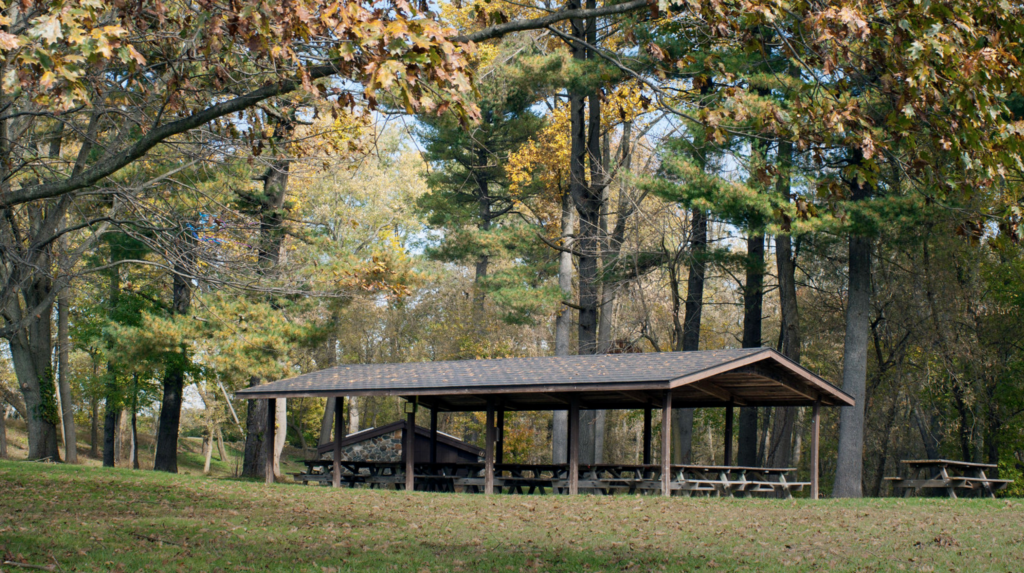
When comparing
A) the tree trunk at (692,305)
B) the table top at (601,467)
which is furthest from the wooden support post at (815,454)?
the tree trunk at (692,305)

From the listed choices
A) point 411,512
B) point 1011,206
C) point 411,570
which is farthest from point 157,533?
point 1011,206

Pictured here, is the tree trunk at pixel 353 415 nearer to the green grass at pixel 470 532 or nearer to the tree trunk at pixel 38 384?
the tree trunk at pixel 38 384

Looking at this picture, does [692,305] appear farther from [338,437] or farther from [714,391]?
[338,437]

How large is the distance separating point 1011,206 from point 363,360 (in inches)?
1396

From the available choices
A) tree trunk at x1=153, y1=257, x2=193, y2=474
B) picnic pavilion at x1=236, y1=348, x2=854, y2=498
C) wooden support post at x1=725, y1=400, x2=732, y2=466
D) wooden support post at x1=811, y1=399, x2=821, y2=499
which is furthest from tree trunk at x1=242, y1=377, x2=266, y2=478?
wooden support post at x1=811, y1=399, x2=821, y2=499

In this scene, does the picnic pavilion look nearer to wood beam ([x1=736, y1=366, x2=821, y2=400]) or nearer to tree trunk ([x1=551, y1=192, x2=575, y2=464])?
wood beam ([x1=736, y1=366, x2=821, y2=400])

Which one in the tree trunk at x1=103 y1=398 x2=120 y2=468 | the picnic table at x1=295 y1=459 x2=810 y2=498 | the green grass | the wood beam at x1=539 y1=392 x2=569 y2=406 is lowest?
the tree trunk at x1=103 y1=398 x2=120 y2=468

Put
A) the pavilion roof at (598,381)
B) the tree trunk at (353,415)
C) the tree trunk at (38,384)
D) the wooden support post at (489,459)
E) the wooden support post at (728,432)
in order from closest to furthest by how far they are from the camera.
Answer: the pavilion roof at (598,381) → the wooden support post at (489,459) → the wooden support post at (728,432) → the tree trunk at (38,384) → the tree trunk at (353,415)

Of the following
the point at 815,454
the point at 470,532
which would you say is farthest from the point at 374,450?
the point at 470,532

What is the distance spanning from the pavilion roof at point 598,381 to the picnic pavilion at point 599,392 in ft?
0.08

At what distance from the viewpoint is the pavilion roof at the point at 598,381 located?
13.8m

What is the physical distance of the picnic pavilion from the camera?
13961 millimetres

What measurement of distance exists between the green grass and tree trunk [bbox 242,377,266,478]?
10.3m

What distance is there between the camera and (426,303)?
3756 centimetres
